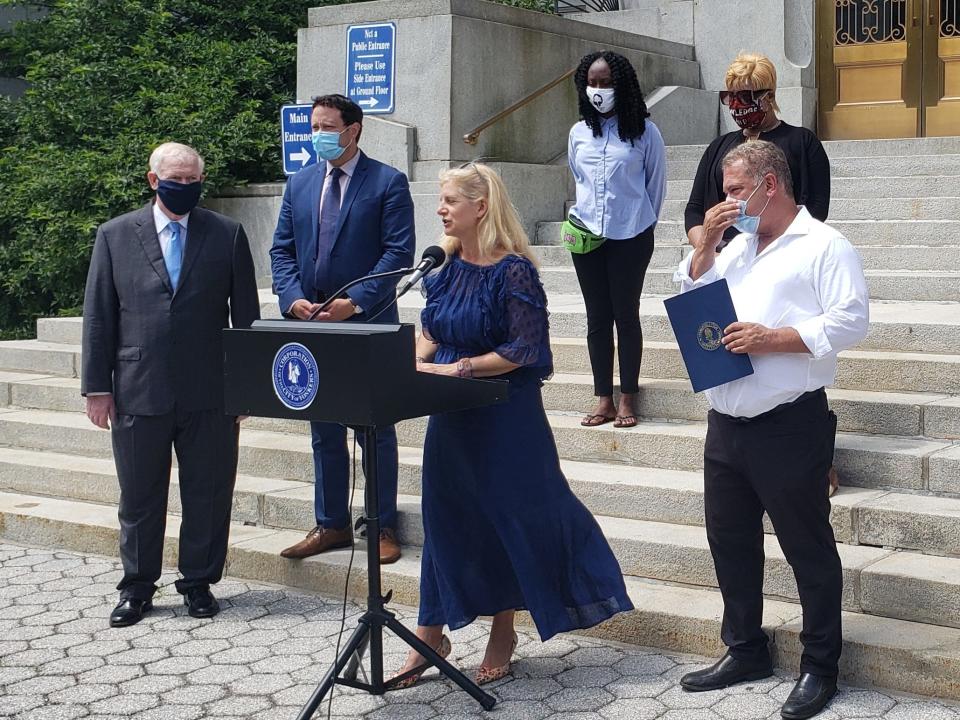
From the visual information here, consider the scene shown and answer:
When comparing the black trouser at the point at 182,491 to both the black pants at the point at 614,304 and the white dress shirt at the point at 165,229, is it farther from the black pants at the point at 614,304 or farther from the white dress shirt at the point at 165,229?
the black pants at the point at 614,304

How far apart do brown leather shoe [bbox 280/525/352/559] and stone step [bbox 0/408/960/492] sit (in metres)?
0.91

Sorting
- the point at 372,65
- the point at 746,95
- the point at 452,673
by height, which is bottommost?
the point at 452,673

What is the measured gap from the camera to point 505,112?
10242 mm

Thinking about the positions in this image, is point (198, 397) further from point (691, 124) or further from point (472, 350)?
point (691, 124)

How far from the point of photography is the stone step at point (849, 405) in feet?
20.3

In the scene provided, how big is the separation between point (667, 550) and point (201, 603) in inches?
80.9

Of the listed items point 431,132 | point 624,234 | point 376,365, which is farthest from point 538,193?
point 376,365

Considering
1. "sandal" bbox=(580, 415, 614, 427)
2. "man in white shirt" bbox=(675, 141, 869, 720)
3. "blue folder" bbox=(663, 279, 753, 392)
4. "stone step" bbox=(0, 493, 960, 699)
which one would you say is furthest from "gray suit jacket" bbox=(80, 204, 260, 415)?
"man in white shirt" bbox=(675, 141, 869, 720)

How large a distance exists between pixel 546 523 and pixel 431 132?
5679 mm

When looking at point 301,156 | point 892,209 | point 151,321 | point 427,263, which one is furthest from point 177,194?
point 892,209

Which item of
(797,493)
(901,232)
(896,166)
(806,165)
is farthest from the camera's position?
(896,166)

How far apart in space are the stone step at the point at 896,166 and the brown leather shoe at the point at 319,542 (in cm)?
461

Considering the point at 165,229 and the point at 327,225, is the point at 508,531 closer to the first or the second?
the point at 327,225

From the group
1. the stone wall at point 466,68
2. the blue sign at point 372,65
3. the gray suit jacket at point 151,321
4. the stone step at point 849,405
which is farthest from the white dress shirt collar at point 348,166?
the blue sign at point 372,65
